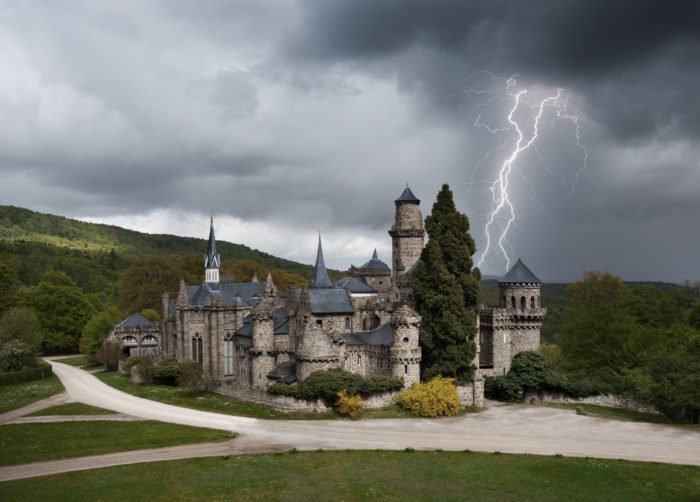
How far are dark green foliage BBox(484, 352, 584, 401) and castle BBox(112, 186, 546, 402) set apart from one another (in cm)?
230

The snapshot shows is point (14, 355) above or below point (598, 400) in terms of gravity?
above

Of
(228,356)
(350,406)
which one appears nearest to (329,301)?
(350,406)

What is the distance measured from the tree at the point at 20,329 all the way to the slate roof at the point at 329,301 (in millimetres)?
38184

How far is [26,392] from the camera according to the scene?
184 feet

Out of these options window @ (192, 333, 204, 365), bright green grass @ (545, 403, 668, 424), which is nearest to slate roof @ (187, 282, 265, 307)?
window @ (192, 333, 204, 365)

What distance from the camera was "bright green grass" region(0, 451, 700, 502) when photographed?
87.6 feet

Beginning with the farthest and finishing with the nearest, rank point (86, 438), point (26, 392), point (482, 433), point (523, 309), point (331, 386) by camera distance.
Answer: point (523, 309) → point (26, 392) → point (331, 386) → point (482, 433) → point (86, 438)

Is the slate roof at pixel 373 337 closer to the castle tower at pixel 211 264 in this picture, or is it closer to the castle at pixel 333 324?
the castle at pixel 333 324

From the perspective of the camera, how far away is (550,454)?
3450cm

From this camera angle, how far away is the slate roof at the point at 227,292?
62000 mm

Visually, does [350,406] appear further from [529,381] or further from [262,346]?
[529,381]

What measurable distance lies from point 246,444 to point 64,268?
4283 inches

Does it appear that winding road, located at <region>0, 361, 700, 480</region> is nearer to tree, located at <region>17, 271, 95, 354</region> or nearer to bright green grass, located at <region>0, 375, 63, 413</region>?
bright green grass, located at <region>0, 375, 63, 413</region>

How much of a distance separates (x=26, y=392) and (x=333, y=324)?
28589 millimetres
